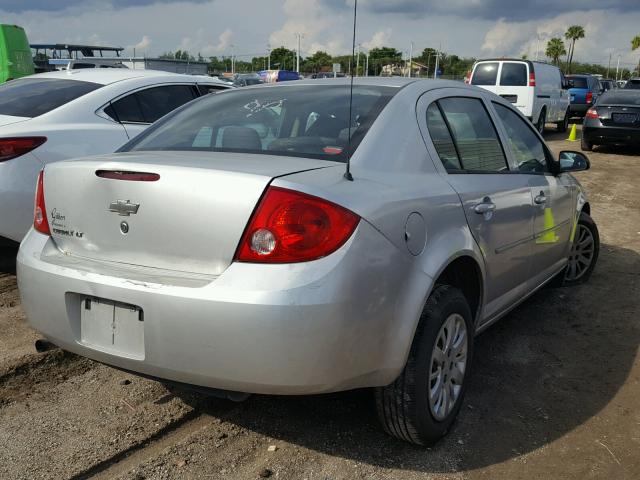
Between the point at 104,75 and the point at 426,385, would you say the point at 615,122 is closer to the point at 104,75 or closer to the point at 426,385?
the point at 104,75

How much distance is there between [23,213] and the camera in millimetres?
4477

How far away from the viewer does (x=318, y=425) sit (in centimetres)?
299

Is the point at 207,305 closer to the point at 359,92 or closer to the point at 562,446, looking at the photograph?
the point at 359,92

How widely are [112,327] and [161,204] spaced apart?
507 mm

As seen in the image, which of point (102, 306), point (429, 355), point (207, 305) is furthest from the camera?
→ point (429, 355)

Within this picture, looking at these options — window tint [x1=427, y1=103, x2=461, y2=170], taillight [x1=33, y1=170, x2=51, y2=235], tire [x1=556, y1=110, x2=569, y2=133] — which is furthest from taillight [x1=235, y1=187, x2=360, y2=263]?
tire [x1=556, y1=110, x2=569, y2=133]

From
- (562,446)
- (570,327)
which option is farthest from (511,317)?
(562,446)

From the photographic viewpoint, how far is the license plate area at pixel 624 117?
1394 centimetres

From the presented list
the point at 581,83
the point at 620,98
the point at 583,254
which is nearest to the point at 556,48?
the point at 581,83

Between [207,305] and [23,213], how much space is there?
2844 millimetres

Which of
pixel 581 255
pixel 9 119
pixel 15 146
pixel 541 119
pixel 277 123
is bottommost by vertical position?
pixel 541 119

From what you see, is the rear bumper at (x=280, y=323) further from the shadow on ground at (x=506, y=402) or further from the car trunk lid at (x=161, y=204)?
the shadow on ground at (x=506, y=402)

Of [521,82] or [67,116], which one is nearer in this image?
[67,116]

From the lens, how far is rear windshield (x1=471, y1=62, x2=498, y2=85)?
1672cm
